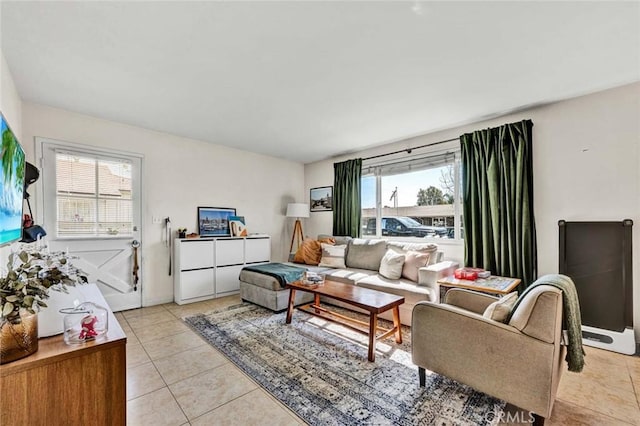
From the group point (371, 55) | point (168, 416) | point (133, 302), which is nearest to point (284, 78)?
point (371, 55)

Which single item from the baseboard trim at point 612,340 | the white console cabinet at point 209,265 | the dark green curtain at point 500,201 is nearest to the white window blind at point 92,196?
the white console cabinet at point 209,265

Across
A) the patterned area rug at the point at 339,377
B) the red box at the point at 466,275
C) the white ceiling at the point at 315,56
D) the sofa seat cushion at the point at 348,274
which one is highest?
the white ceiling at the point at 315,56

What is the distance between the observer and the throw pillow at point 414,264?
133 inches

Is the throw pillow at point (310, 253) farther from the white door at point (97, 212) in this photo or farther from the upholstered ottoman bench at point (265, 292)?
the white door at point (97, 212)

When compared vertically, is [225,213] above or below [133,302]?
above

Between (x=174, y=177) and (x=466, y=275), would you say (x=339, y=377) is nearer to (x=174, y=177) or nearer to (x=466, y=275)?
(x=466, y=275)

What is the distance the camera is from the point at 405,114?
3246 millimetres

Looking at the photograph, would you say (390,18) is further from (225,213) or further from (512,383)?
(225,213)

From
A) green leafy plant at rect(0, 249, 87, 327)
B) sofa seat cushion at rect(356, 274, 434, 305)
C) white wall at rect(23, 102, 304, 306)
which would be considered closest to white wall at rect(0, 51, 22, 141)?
white wall at rect(23, 102, 304, 306)

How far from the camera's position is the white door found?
10.3ft

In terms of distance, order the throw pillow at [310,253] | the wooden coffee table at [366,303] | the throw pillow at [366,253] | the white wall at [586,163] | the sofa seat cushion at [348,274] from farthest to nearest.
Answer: the throw pillow at [310,253] < the throw pillow at [366,253] < the sofa seat cushion at [348,274] < the white wall at [586,163] < the wooden coffee table at [366,303]

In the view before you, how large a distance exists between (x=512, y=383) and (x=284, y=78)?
2.67 m

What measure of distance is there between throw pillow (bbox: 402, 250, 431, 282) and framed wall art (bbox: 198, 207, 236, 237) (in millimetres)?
2808

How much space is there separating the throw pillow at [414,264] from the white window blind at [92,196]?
143 inches
